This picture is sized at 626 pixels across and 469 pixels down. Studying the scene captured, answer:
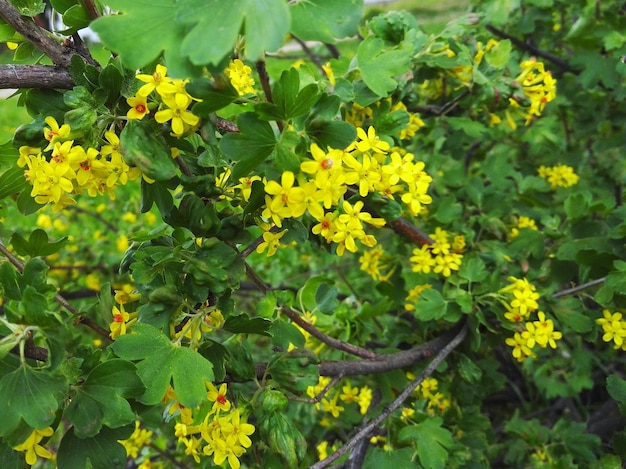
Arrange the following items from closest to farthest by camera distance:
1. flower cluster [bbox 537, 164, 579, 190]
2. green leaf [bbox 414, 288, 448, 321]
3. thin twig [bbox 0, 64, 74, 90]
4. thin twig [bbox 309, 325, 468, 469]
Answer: thin twig [bbox 0, 64, 74, 90], thin twig [bbox 309, 325, 468, 469], green leaf [bbox 414, 288, 448, 321], flower cluster [bbox 537, 164, 579, 190]

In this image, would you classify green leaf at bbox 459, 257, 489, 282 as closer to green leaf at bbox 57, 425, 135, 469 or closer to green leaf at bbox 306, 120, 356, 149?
green leaf at bbox 306, 120, 356, 149

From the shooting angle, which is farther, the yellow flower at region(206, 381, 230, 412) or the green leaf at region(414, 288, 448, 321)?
the green leaf at region(414, 288, 448, 321)

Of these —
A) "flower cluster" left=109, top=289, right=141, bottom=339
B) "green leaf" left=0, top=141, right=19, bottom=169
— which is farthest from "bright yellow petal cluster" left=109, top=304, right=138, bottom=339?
"green leaf" left=0, top=141, right=19, bottom=169

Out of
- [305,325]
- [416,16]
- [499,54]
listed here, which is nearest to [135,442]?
[305,325]

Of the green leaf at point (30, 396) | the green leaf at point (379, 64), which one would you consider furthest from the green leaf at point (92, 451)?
the green leaf at point (379, 64)

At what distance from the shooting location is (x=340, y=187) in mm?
783

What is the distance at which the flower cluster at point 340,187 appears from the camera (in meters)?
0.77

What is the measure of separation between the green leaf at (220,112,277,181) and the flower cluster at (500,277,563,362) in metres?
0.75

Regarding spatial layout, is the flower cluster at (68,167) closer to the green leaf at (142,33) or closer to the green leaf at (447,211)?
the green leaf at (142,33)

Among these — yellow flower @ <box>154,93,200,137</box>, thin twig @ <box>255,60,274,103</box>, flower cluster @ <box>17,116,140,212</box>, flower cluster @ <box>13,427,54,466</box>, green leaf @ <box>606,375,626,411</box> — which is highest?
thin twig @ <box>255,60,274,103</box>

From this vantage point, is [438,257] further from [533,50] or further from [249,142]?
[533,50]

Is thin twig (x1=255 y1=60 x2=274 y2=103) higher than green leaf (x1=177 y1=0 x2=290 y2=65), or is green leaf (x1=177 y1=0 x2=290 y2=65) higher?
green leaf (x1=177 y1=0 x2=290 y2=65)

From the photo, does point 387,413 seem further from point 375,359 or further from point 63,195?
point 63,195

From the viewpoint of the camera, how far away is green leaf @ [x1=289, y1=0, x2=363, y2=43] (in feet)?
2.23
